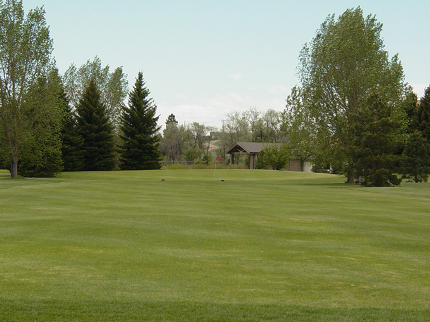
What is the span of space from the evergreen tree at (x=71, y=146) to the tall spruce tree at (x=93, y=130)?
1.40 metres

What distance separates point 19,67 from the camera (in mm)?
45312

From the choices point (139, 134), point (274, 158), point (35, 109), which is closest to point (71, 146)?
point (139, 134)

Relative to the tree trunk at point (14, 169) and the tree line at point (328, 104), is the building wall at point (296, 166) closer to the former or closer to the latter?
the tree line at point (328, 104)

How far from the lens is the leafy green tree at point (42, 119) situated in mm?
46844

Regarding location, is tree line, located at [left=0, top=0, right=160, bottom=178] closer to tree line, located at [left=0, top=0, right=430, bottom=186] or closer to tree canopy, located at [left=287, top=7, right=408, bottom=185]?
tree line, located at [left=0, top=0, right=430, bottom=186]

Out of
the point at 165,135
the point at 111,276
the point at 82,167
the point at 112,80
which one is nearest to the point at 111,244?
the point at 111,276

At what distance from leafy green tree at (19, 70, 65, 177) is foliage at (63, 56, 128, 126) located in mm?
32856

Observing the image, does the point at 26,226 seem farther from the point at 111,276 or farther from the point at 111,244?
the point at 111,276

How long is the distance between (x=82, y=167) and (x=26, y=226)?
55.1 m

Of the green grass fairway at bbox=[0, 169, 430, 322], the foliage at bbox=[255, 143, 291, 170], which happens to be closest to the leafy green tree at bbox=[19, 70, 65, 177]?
the green grass fairway at bbox=[0, 169, 430, 322]

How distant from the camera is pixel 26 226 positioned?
12.7 metres

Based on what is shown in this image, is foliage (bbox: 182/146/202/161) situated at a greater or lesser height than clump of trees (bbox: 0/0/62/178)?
lesser

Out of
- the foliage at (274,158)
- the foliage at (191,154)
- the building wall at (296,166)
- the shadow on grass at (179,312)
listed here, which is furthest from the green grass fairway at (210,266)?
the foliage at (191,154)

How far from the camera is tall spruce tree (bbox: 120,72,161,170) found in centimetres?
7262
